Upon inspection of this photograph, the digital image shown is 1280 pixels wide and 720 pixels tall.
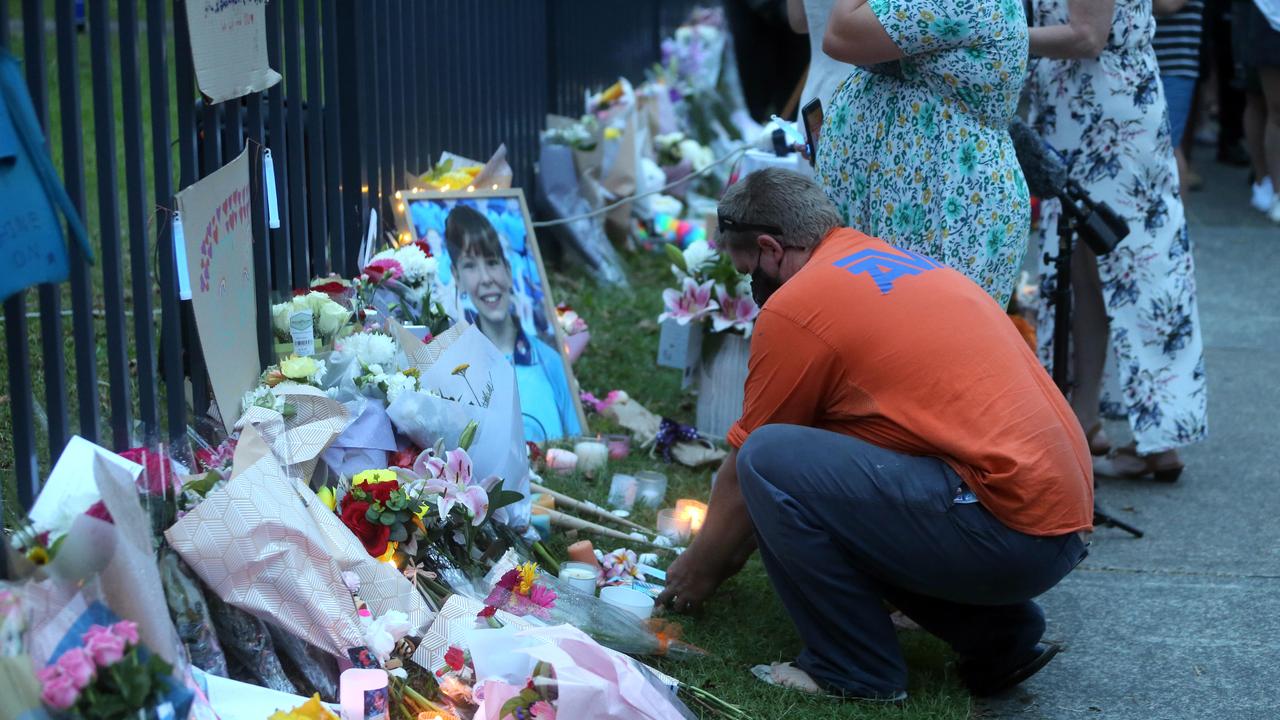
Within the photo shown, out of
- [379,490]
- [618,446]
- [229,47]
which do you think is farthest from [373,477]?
[618,446]

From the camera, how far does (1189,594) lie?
3.84m

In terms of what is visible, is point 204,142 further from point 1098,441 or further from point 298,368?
point 1098,441

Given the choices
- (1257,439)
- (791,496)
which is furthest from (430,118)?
(1257,439)

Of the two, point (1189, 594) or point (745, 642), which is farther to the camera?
point (1189, 594)

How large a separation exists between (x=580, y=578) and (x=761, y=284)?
34.0 inches

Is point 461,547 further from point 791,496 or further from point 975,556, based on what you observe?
point 975,556

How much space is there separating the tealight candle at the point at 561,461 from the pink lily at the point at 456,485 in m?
1.08

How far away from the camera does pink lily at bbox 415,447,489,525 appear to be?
3.24 m

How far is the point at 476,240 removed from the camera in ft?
16.4

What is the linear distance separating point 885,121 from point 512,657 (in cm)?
182

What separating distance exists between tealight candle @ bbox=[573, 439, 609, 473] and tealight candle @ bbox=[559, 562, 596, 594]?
3.21 ft

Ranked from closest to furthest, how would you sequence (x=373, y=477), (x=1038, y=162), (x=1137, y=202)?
(x=373, y=477)
(x=1038, y=162)
(x=1137, y=202)

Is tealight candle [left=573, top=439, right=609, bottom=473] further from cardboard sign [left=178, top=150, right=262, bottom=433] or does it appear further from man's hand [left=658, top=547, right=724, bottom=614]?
cardboard sign [left=178, top=150, right=262, bottom=433]

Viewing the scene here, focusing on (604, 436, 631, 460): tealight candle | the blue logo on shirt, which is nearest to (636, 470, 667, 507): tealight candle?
(604, 436, 631, 460): tealight candle
